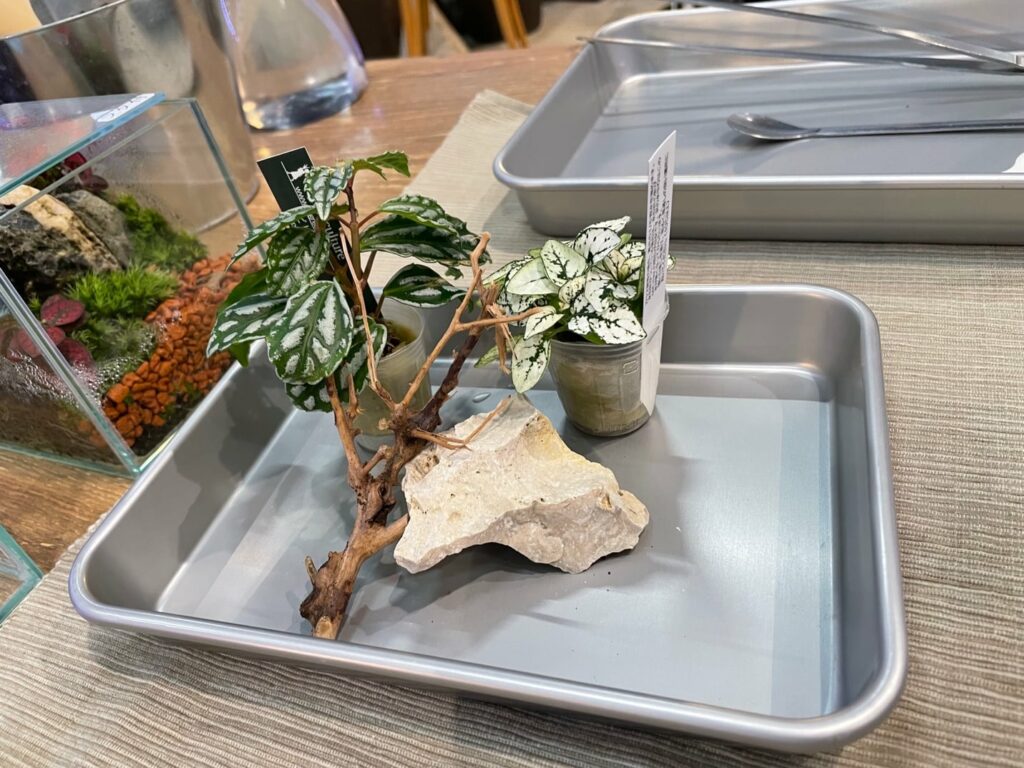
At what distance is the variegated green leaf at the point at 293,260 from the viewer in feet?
1.52

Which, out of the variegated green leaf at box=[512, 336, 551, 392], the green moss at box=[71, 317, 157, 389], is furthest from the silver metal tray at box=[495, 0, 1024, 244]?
the green moss at box=[71, 317, 157, 389]

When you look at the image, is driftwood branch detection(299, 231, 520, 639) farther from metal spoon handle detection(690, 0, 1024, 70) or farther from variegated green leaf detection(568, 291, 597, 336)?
metal spoon handle detection(690, 0, 1024, 70)

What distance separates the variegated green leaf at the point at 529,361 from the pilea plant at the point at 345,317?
0.02 metres

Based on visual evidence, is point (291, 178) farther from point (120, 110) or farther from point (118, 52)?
point (118, 52)

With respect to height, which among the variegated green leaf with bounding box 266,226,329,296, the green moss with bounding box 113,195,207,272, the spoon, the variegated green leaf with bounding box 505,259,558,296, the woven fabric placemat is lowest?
the woven fabric placemat

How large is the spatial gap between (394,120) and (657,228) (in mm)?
709

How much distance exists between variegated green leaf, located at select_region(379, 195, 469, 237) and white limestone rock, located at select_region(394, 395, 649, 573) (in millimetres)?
132

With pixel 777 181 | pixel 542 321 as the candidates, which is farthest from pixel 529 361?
pixel 777 181

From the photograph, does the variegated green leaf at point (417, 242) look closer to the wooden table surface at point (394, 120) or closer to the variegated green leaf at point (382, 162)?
the variegated green leaf at point (382, 162)

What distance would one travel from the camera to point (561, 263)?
47cm

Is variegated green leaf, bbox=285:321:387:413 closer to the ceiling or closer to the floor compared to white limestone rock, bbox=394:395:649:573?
closer to the ceiling

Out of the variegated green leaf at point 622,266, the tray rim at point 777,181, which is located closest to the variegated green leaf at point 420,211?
the variegated green leaf at point 622,266

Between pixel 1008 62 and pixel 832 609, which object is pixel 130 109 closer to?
pixel 832 609

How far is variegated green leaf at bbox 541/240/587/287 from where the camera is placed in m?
0.46
